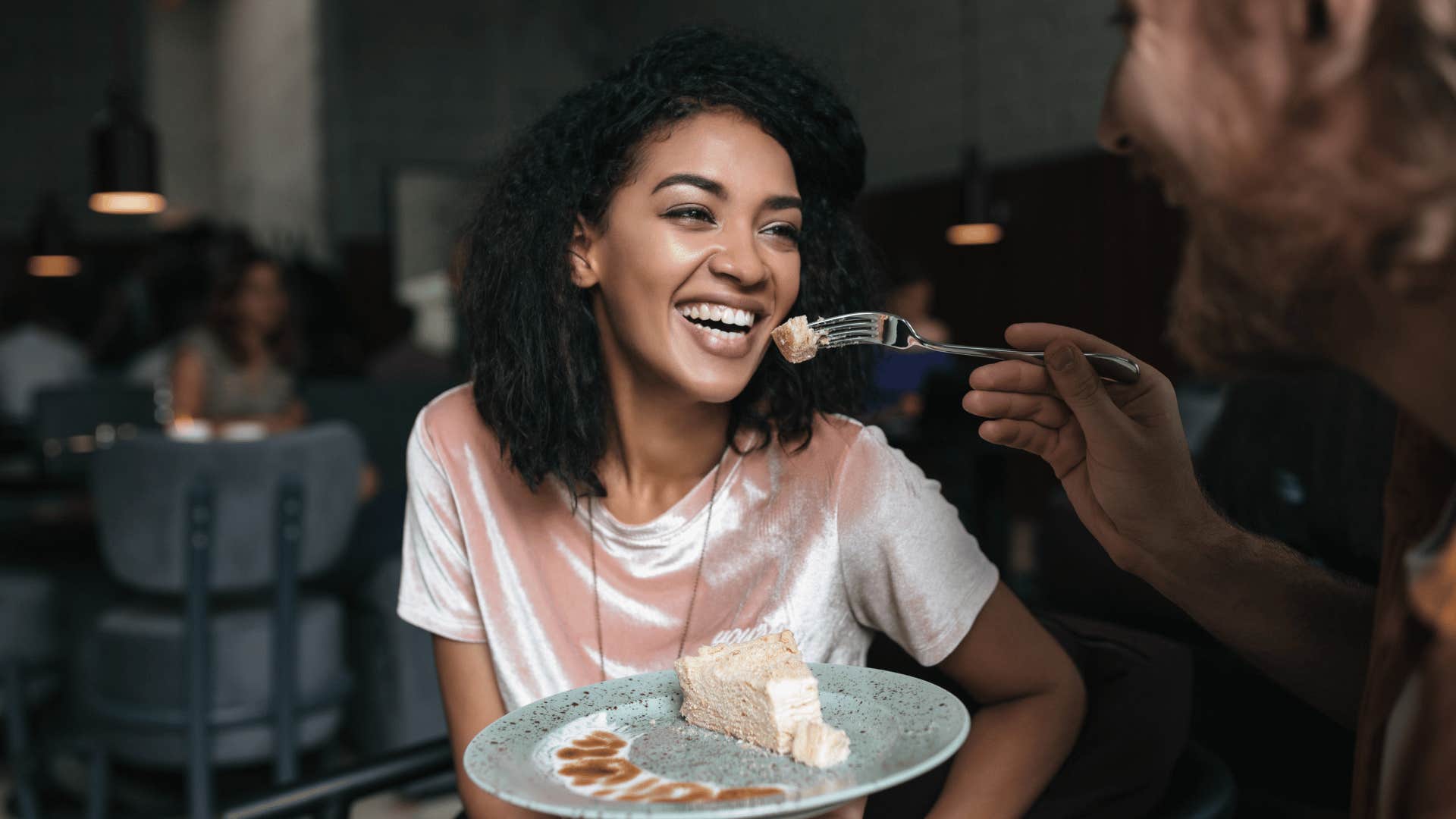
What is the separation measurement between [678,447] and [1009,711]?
1.54 ft

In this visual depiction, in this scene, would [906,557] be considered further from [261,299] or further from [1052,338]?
[261,299]

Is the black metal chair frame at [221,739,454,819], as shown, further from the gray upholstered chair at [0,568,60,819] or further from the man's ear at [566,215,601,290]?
the gray upholstered chair at [0,568,60,819]

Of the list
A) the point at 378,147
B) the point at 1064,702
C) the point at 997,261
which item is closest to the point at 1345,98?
the point at 1064,702

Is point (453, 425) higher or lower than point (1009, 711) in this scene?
higher

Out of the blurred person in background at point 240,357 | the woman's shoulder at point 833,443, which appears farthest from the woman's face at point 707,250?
the blurred person in background at point 240,357

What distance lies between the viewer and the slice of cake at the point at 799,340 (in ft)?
3.97

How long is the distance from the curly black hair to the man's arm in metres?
0.35

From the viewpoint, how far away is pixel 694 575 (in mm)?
1312

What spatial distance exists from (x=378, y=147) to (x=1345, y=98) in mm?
9980

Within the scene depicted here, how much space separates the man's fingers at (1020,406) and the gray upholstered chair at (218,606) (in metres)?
1.93

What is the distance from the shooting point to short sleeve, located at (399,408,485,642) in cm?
132

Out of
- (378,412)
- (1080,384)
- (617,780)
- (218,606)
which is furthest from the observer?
(378,412)

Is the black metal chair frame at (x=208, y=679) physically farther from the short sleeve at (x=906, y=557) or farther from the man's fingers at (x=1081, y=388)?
the man's fingers at (x=1081, y=388)

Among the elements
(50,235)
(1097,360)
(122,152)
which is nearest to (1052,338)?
(1097,360)
